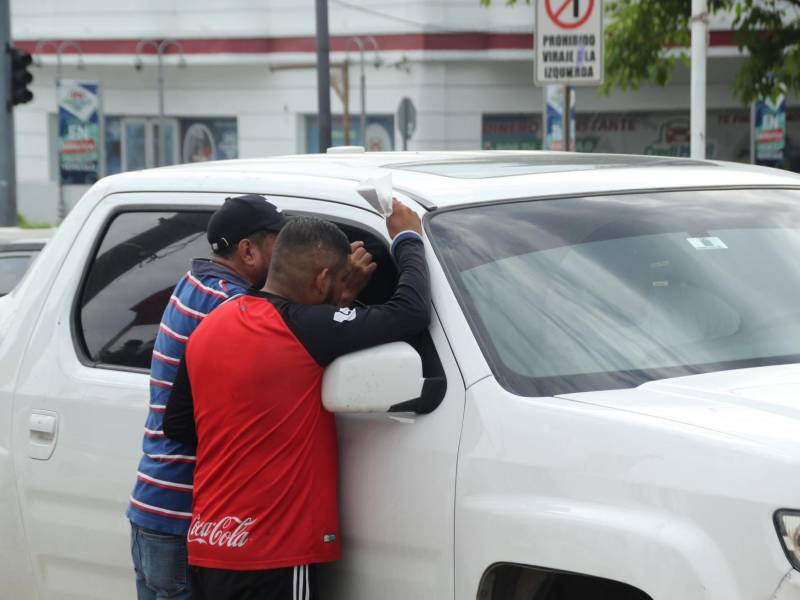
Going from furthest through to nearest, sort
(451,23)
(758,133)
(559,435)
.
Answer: (451,23), (758,133), (559,435)

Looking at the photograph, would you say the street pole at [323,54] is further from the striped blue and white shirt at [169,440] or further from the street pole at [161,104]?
the striped blue and white shirt at [169,440]

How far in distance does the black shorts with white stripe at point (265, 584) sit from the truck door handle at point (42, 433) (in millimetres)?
1002

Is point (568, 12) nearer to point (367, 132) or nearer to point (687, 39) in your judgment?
point (687, 39)

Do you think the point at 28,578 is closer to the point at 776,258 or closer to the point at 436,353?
the point at 436,353

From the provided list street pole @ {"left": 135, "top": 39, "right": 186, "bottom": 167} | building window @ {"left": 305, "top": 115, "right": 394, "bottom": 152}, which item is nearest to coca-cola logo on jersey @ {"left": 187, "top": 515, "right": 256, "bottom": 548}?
building window @ {"left": 305, "top": 115, "right": 394, "bottom": 152}

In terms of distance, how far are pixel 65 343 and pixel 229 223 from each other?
0.90 metres

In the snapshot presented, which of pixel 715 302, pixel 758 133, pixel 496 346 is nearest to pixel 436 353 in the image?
pixel 496 346

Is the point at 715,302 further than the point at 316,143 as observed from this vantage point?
No

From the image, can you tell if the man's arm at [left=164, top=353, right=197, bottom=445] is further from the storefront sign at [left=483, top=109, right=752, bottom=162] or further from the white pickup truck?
the storefront sign at [left=483, top=109, right=752, bottom=162]

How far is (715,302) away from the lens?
3.22 metres

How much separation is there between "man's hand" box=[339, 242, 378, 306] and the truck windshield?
17cm

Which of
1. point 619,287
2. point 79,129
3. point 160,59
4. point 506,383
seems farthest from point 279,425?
point 160,59

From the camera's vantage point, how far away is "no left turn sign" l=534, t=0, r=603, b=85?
29.0ft

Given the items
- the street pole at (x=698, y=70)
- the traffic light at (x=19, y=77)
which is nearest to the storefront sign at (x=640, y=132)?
the traffic light at (x=19, y=77)
